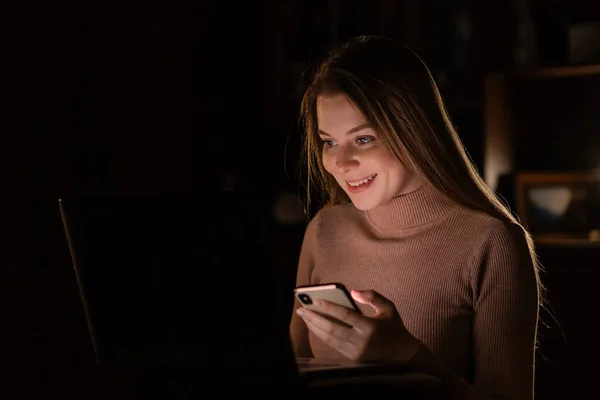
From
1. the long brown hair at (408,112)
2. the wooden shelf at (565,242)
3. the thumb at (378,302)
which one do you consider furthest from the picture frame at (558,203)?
the thumb at (378,302)

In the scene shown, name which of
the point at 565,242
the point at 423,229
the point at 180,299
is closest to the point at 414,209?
the point at 423,229

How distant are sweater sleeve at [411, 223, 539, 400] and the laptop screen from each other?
A: 1.56 feet

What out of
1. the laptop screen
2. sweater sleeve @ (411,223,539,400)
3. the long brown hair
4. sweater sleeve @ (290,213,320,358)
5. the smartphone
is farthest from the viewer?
sweater sleeve @ (290,213,320,358)

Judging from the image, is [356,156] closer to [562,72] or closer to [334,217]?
[334,217]

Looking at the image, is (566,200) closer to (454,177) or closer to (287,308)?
(454,177)

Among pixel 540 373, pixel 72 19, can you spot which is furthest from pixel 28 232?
pixel 540 373

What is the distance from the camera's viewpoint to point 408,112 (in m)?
1.44

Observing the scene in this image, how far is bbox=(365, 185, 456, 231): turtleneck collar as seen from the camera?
1.51m

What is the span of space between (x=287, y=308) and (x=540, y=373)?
89.0 inches

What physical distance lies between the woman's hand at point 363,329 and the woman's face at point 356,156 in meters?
0.38

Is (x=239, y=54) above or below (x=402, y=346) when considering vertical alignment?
above

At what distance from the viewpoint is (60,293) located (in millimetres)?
2277

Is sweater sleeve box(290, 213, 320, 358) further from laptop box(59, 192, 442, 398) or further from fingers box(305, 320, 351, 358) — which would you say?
laptop box(59, 192, 442, 398)

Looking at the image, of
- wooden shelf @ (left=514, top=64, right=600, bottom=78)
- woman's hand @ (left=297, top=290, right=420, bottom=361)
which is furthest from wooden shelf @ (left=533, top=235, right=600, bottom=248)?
woman's hand @ (left=297, top=290, right=420, bottom=361)
